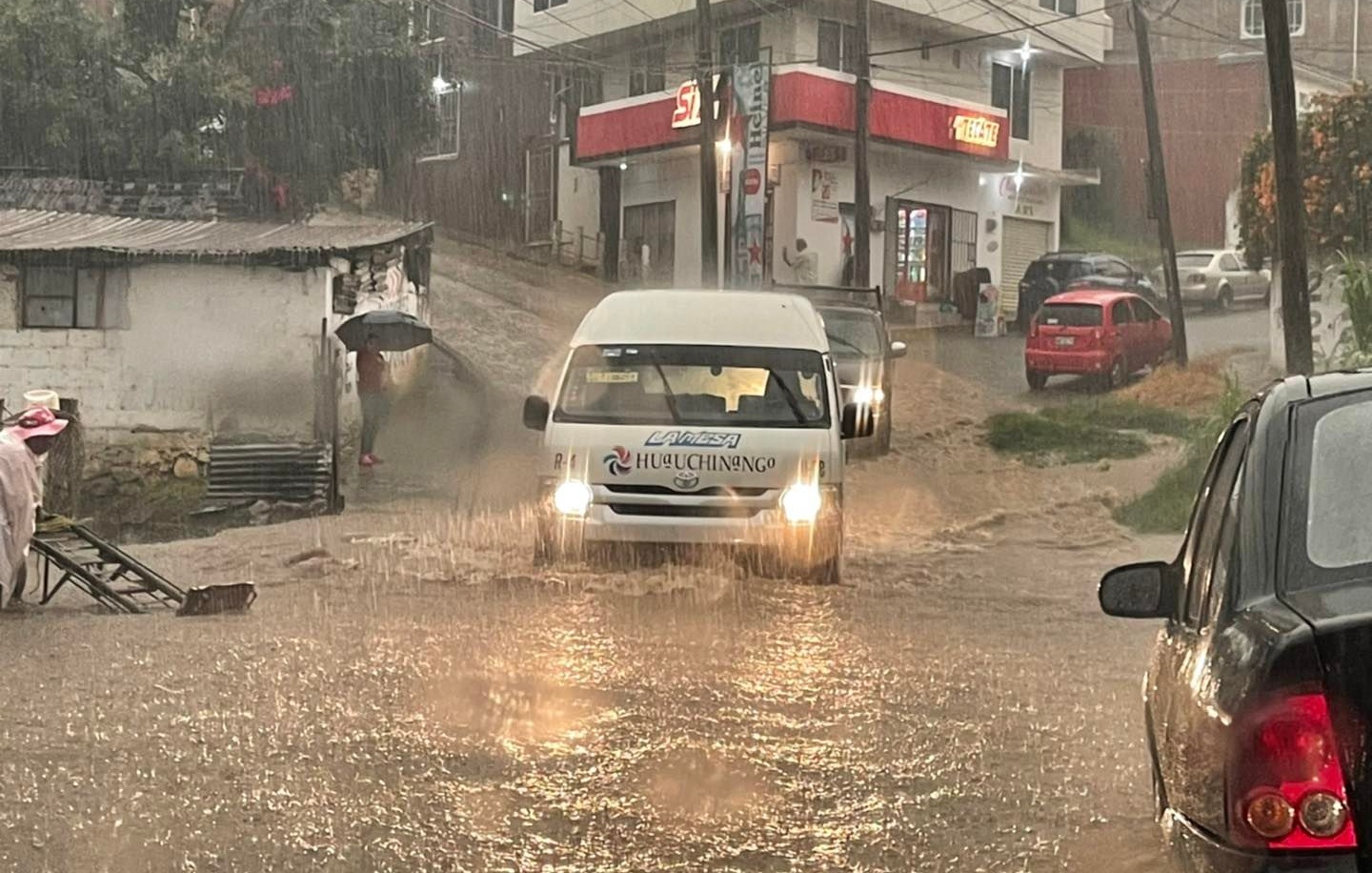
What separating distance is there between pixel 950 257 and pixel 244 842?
29.2 m

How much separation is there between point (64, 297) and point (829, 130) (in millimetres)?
13320

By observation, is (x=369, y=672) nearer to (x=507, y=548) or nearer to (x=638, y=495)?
(x=638, y=495)

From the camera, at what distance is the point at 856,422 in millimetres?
11750

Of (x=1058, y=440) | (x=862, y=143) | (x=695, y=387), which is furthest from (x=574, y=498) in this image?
(x=862, y=143)

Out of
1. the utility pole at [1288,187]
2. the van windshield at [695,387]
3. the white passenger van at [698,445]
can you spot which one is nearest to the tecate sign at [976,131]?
the utility pole at [1288,187]

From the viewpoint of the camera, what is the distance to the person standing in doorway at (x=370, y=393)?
20.8m

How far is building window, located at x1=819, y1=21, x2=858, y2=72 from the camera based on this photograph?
31109 millimetres

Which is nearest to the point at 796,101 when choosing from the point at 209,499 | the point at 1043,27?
the point at 1043,27

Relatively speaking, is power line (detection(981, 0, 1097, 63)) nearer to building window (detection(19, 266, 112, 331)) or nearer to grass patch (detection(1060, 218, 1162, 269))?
grass patch (detection(1060, 218, 1162, 269))

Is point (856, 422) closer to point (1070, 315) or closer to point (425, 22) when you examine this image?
point (1070, 315)

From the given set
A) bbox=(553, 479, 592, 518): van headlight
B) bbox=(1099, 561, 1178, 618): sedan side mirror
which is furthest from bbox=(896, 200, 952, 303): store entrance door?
bbox=(1099, 561, 1178, 618): sedan side mirror

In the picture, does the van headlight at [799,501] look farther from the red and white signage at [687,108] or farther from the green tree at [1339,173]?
the red and white signage at [687,108]

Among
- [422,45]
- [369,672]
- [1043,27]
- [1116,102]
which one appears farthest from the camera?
[1116,102]

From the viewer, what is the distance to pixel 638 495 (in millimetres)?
10898
